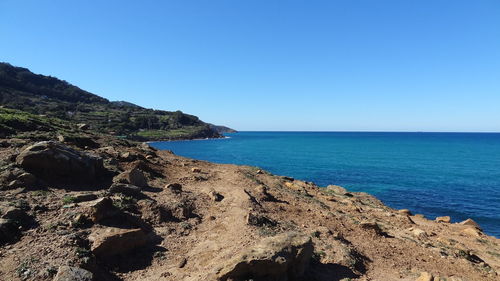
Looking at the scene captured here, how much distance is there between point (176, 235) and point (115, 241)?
321 centimetres

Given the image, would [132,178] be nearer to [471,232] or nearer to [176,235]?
[176,235]

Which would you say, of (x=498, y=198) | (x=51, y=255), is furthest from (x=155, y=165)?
(x=498, y=198)

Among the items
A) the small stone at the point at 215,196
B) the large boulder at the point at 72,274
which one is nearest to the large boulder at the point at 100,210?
the large boulder at the point at 72,274

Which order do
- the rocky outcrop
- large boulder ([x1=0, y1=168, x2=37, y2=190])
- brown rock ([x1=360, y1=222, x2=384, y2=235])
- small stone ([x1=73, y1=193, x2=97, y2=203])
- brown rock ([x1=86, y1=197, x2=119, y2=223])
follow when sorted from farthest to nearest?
1. brown rock ([x1=360, y1=222, x2=384, y2=235])
2. large boulder ([x1=0, y1=168, x2=37, y2=190])
3. small stone ([x1=73, y1=193, x2=97, y2=203])
4. brown rock ([x1=86, y1=197, x2=119, y2=223])
5. the rocky outcrop

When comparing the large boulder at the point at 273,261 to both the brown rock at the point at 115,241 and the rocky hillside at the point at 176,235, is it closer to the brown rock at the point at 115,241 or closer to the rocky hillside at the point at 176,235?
the rocky hillside at the point at 176,235

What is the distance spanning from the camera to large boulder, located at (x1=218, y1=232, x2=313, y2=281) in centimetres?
995

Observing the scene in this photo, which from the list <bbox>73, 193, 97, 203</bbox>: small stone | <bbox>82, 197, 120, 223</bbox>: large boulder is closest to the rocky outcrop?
<bbox>82, 197, 120, 223</bbox>: large boulder

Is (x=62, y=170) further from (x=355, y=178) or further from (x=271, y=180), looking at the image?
(x=355, y=178)

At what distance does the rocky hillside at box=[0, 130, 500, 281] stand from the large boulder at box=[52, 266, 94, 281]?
0.03 m

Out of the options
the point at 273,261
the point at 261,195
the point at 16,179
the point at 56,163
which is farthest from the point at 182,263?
the point at 261,195

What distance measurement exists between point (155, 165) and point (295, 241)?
61.2 feet

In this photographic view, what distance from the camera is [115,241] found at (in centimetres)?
1166

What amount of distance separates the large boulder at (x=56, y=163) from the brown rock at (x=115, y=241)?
24.0 ft

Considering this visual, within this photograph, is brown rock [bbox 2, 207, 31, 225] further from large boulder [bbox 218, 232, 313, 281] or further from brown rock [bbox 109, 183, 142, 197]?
large boulder [bbox 218, 232, 313, 281]
